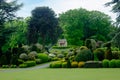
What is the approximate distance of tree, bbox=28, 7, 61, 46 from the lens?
68688 millimetres

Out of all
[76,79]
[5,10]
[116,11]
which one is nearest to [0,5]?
[5,10]

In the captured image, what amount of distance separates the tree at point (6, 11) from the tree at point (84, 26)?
2701 centimetres

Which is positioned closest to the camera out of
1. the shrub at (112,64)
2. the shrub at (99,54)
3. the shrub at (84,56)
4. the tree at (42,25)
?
the shrub at (112,64)

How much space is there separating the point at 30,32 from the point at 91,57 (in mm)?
30719

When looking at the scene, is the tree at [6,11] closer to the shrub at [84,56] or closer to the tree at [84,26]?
the shrub at [84,56]

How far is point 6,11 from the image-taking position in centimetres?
5069

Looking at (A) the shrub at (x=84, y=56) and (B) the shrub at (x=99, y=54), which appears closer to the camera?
(B) the shrub at (x=99, y=54)

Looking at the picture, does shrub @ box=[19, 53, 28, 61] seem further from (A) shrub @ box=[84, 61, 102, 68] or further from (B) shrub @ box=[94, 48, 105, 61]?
(A) shrub @ box=[84, 61, 102, 68]

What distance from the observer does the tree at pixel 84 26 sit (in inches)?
3025

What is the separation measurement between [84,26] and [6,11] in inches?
1325

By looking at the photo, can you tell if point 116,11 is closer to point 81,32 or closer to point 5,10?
point 5,10

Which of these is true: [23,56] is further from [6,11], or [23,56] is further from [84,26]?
[84,26]

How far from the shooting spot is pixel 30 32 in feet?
225

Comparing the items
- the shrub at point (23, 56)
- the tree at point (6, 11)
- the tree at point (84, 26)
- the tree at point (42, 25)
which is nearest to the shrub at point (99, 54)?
the shrub at point (23, 56)
